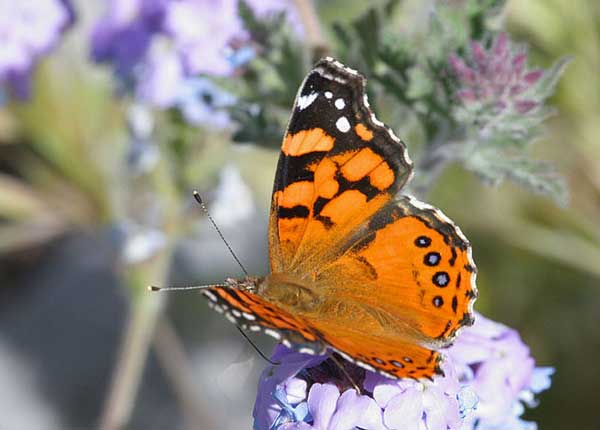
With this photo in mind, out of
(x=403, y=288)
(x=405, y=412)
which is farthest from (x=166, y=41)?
(x=405, y=412)

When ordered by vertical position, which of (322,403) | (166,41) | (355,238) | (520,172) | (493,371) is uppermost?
(166,41)

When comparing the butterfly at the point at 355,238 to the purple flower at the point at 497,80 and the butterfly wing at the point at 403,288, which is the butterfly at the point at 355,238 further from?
the purple flower at the point at 497,80

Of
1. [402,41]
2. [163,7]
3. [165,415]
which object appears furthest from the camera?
[165,415]

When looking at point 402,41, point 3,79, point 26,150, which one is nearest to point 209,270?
point 26,150

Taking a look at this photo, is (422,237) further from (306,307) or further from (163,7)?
(163,7)

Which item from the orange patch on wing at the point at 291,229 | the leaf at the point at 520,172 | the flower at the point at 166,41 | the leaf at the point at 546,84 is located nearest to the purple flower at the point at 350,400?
the orange patch on wing at the point at 291,229

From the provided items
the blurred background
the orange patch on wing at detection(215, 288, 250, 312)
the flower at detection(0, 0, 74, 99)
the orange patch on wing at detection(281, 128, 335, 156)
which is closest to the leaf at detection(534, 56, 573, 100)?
the blurred background

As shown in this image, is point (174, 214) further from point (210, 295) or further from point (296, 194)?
point (210, 295)
